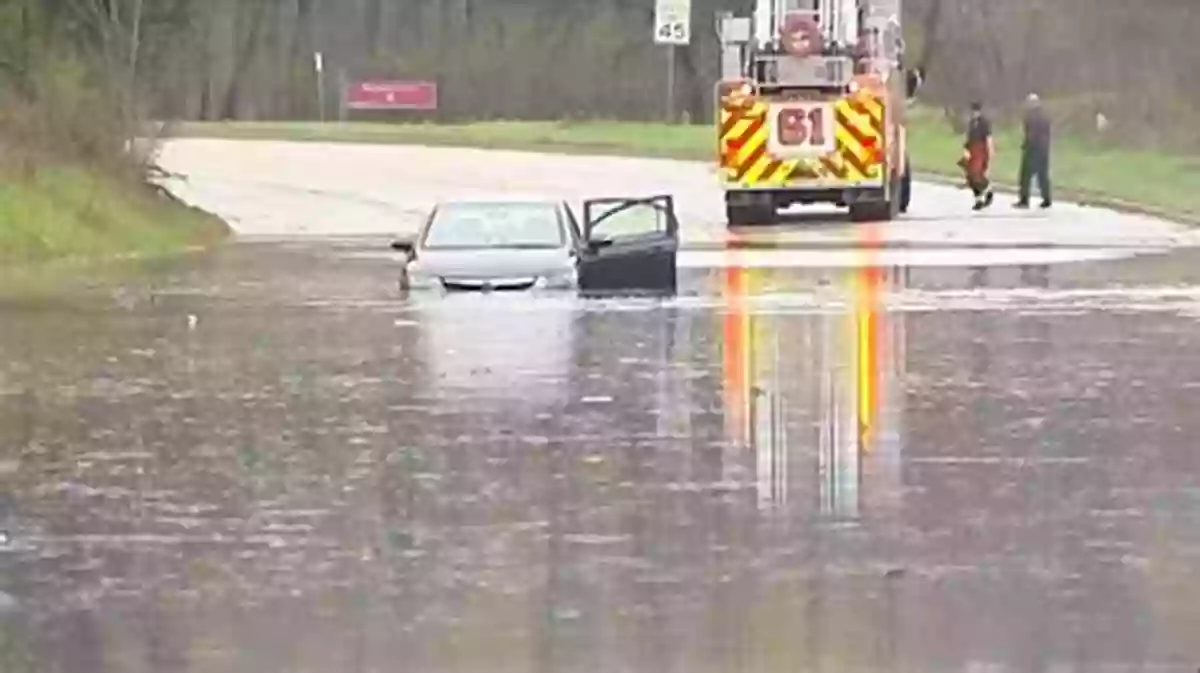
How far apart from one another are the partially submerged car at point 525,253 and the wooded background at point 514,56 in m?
12.8

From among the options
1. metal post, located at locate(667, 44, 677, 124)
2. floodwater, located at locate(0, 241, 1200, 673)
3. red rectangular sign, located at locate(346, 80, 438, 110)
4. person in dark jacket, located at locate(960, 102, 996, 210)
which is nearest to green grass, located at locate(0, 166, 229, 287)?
floodwater, located at locate(0, 241, 1200, 673)

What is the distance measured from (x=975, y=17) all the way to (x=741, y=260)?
42.6 metres

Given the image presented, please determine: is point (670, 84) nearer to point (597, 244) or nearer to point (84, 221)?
point (84, 221)

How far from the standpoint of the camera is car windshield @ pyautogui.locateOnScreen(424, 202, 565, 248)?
27141mm

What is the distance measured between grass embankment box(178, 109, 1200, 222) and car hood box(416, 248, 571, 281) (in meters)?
17.6

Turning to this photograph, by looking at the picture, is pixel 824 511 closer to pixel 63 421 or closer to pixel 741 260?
pixel 63 421

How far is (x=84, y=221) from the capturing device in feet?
119

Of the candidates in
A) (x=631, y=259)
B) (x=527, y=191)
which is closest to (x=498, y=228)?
(x=631, y=259)

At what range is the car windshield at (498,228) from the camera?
89.0 ft

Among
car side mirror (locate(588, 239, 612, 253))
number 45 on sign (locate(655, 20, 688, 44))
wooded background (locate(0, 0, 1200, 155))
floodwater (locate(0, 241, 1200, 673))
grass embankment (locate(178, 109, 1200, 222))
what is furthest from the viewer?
number 45 on sign (locate(655, 20, 688, 44))

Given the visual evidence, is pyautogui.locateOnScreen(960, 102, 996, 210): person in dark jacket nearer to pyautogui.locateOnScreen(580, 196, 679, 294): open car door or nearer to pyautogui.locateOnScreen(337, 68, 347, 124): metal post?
pyautogui.locateOnScreen(580, 196, 679, 294): open car door

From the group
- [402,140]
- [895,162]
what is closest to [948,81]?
[402,140]

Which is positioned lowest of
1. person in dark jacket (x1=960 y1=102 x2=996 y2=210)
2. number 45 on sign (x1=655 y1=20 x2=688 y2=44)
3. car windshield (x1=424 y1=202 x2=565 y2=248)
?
person in dark jacket (x1=960 y1=102 x2=996 y2=210)

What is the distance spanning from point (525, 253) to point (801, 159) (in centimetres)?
1428
